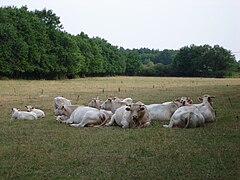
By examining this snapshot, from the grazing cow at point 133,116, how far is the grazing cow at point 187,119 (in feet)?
3.70

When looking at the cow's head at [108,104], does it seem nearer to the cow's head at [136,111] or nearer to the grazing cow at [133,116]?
the grazing cow at [133,116]

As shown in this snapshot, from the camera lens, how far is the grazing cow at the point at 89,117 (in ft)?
45.7

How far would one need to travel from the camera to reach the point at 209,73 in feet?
398

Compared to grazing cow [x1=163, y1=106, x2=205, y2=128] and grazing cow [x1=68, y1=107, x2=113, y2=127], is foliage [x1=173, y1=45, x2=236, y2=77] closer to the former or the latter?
grazing cow [x1=68, y1=107, x2=113, y2=127]

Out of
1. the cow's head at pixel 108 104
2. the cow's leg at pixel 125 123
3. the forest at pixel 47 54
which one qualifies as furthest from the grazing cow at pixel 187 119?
the forest at pixel 47 54

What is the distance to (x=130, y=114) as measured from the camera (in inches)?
540

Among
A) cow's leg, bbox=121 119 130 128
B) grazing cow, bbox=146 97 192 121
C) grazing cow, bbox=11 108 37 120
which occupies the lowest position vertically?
grazing cow, bbox=11 108 37 120

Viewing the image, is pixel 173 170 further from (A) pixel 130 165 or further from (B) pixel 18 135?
(B) pixel 18 135

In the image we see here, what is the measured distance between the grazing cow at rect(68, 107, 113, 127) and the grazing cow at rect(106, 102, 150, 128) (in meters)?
0.38

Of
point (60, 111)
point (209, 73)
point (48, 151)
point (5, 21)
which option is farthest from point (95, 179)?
point (209, 73)

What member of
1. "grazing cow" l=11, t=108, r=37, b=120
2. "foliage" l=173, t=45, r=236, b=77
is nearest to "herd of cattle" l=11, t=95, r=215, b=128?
"grazing cow" l=11, t=108, r=37, b=120

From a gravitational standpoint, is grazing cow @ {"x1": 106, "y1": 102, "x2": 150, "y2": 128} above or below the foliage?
below

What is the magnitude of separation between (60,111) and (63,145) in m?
5.63

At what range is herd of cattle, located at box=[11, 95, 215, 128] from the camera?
1308 cm
